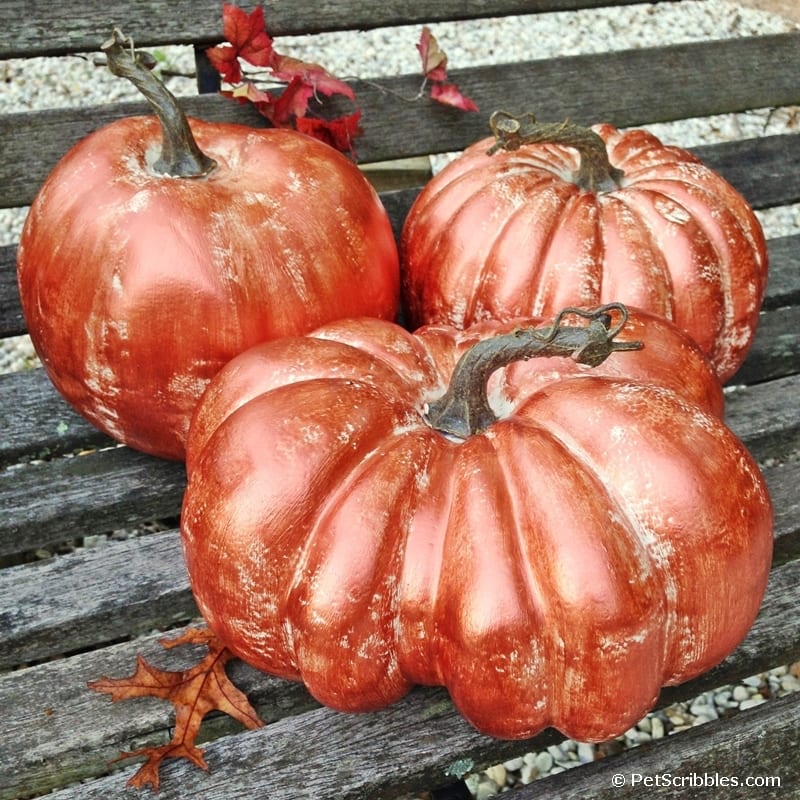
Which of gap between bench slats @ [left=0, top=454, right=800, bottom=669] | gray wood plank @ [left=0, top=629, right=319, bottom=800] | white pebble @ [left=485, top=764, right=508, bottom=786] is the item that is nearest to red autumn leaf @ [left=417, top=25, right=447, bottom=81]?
gap between bench slats @ [left=0, top=454, right=800, bottom=669]

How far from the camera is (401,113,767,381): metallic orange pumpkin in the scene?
68.2 inches

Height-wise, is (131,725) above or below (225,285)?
below

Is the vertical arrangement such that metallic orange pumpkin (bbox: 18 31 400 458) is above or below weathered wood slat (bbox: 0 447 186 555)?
above

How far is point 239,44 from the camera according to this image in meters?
2.17

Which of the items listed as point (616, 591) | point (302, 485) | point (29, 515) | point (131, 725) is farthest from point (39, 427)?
point (616, 591)

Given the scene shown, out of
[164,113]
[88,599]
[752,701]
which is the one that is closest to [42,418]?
[88,599]

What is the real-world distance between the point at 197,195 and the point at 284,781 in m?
0.91

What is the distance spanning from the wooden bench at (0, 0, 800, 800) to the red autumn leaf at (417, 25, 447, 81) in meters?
0.07

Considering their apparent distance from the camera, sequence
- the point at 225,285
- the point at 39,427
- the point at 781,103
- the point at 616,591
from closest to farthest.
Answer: the point at 616,591, the point at 225,285, the point at 39,427, the point at 781,103

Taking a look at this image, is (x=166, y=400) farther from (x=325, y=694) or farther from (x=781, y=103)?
(x=781, y=103)

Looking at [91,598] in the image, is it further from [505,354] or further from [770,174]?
[770,174]

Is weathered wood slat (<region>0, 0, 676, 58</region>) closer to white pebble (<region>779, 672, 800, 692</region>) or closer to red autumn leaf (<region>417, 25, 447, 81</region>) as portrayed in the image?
red autumn leaf (<region>417, 25, 447, 81</region>)

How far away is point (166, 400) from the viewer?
168 cm

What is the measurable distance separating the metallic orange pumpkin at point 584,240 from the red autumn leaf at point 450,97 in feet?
1.49
